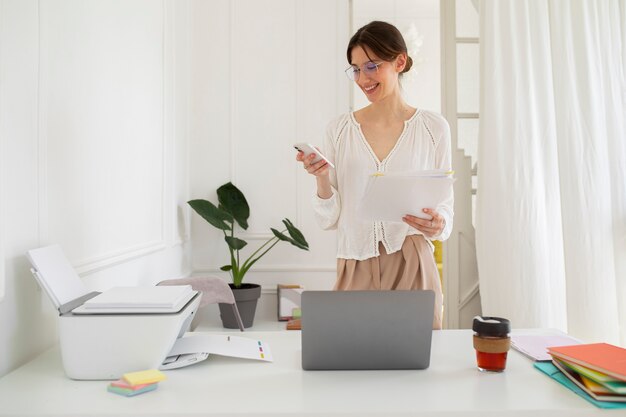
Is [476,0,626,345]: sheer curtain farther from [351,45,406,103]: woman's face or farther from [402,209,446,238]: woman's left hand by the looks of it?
[402,209,446,238]: woman's left hand

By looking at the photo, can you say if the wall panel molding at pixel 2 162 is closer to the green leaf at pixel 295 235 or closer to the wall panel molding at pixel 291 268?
the green leaf at pixel 295 235

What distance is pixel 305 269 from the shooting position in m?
3.67

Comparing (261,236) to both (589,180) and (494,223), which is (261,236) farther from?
(589,180)

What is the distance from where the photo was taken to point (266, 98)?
12.0 feet

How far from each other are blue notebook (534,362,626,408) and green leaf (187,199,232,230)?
7.51 feet

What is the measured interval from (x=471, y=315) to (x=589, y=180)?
1102 millimetres

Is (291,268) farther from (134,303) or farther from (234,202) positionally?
(134,303)

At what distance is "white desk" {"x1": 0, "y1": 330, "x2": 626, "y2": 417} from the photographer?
1007mm

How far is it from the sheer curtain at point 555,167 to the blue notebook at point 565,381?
204 centimetres

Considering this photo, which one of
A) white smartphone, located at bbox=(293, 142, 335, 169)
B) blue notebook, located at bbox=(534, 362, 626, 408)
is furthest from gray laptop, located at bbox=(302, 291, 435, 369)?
white smartphone, located at bbox=(293, 142, 335, 169)

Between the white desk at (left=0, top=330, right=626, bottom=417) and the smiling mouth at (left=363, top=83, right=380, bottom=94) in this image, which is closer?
the white desk at (left=0, top=330, right=626, bottom=417)

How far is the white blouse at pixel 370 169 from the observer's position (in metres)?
1.94

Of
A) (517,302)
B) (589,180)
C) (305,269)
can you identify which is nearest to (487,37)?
(589,180)

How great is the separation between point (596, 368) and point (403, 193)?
628 millimetres
